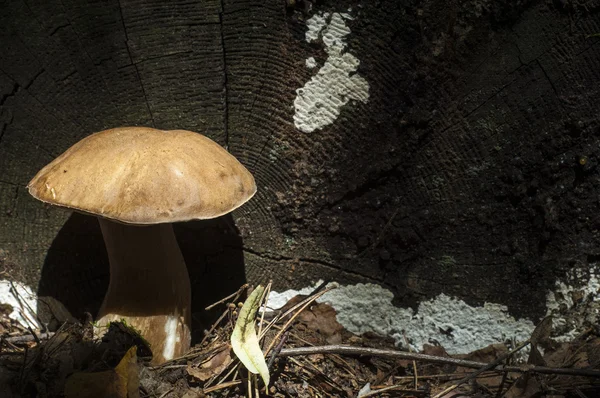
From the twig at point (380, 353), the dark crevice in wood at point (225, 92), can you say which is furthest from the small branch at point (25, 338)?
A: the dark crevice in wood at point (225, 92)

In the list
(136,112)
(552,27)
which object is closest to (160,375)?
(136,112)

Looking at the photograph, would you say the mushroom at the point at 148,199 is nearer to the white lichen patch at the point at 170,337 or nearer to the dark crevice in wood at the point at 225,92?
the white lichen patch at the point at 170,337

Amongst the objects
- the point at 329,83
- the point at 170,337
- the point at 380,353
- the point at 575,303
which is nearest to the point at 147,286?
the point at 170,337

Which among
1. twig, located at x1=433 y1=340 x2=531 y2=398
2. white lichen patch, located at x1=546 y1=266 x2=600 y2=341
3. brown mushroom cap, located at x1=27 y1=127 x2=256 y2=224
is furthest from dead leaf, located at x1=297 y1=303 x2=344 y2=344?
white lichen patch, located at x1=546 y1=266 x2=600 y2=341

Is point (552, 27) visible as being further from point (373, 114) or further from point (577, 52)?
point (373, 114)

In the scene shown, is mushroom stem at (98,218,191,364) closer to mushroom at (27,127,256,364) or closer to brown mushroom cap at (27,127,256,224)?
mushroom at (27,127,256,364)
